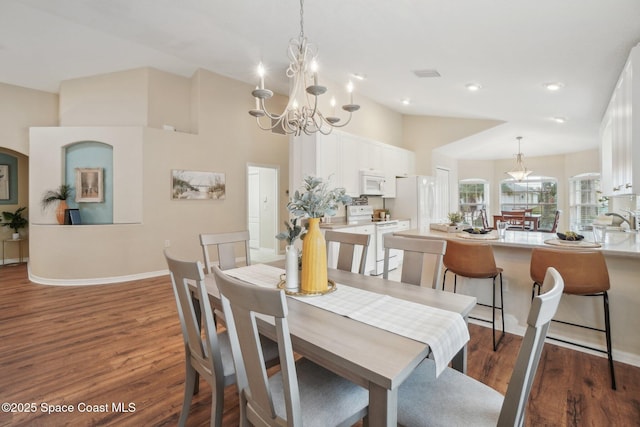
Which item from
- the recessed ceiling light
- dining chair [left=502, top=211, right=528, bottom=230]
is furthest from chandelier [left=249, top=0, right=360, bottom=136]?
dining chair [left=502, top=211, right=528, bottom=230]

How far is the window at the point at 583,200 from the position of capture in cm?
751

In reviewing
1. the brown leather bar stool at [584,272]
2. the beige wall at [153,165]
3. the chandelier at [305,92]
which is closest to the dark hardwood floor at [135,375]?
the brown leather bar stool at [584,272]

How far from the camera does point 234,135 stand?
19.1ft

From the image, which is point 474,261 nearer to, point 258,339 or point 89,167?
point 258,339

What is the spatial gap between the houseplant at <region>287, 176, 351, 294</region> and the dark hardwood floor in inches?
38.1

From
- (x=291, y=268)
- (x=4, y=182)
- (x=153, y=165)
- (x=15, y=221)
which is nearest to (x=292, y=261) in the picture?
(x=291, y=268)

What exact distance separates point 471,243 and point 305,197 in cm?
165

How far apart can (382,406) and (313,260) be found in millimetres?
818

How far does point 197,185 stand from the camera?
5445 mm

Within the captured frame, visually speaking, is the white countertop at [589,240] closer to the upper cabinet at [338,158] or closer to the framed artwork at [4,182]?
the upper cabinet at [338,158]

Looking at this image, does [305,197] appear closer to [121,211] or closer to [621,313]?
[621,313]

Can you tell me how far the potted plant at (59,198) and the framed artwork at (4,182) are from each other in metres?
2.19

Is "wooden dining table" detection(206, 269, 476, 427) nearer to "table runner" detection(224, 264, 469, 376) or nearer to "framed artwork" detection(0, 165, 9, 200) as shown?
"table runner" detection(224, 264, 469, 376)

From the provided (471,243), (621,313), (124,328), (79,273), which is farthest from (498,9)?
(79,273)
